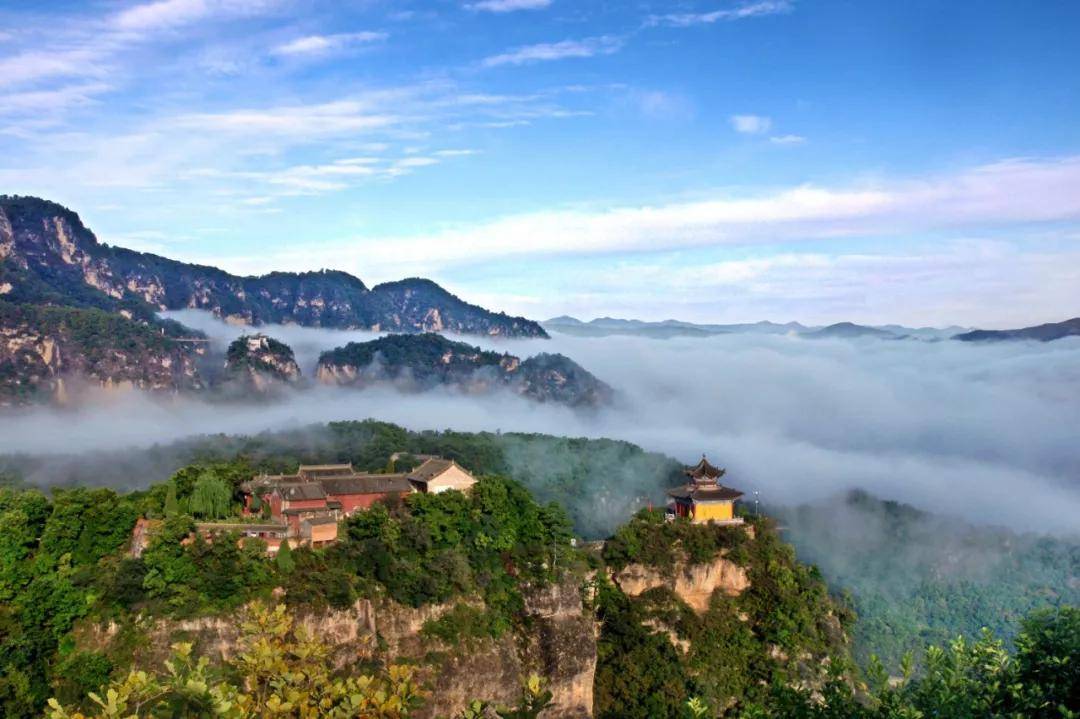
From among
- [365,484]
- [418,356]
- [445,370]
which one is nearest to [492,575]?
[365,484]

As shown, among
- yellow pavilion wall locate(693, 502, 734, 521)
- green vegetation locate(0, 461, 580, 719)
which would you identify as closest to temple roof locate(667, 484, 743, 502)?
yellow pavilion wall locate(693, 502, 734, 521)

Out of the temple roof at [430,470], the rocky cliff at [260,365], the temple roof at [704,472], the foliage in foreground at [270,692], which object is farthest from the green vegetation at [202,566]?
the rocky cliff at [260,365]

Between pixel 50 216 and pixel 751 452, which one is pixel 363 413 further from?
pixel 50 216

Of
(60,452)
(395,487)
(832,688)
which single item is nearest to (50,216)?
(60,452)

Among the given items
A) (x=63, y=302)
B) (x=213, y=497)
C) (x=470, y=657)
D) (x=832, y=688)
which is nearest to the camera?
(x=832, y=688)

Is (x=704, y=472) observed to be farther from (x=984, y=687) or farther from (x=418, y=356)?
(x=418, y=356)
